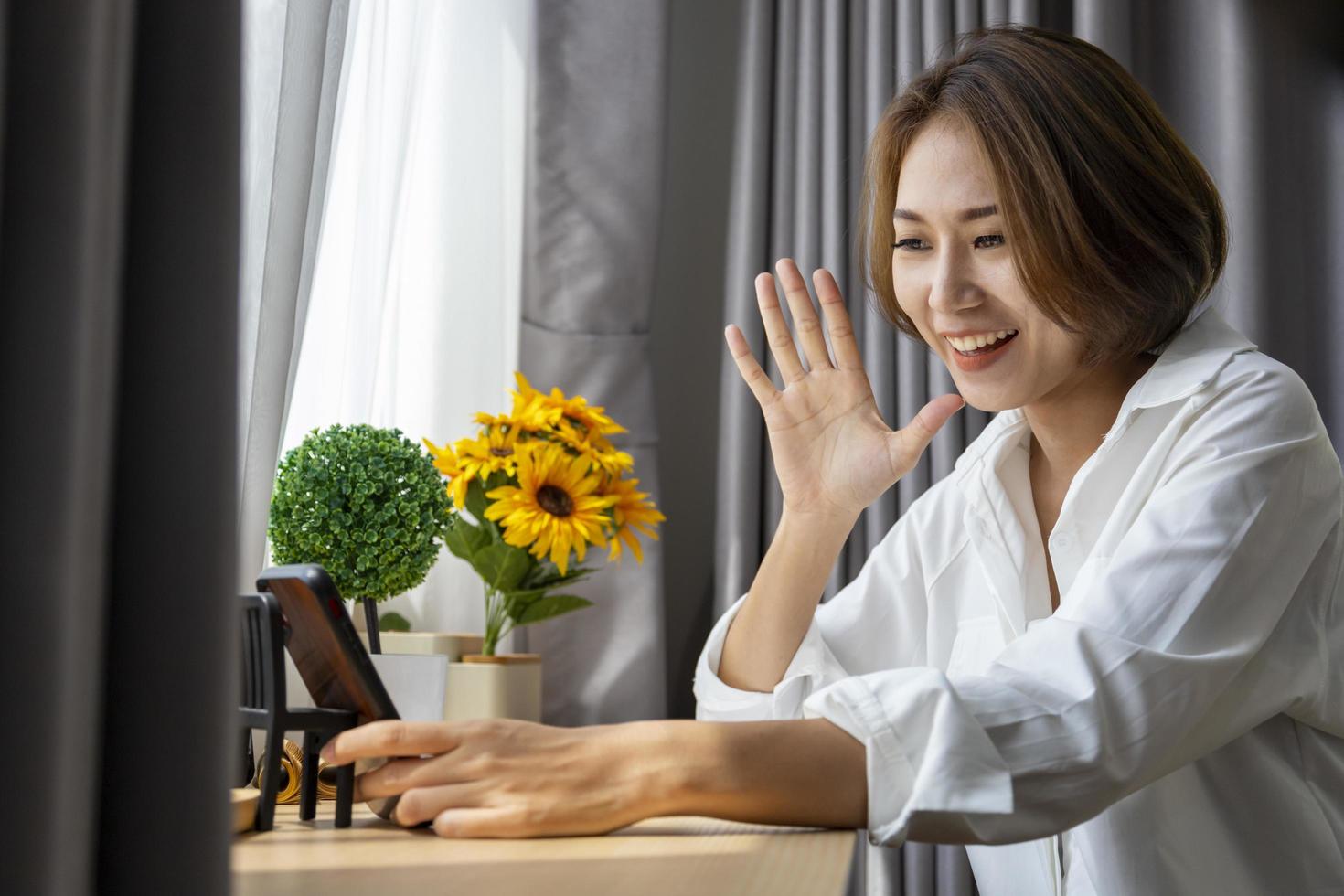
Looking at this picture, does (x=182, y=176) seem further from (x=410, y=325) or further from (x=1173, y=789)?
(x=410, y=325)

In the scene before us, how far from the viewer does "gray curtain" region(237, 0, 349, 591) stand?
0.99 meters

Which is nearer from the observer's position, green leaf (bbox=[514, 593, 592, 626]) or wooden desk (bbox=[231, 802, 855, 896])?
wooden desk (bbox=[231, 802, 855, 896])

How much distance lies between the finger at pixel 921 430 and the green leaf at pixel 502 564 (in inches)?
16.9

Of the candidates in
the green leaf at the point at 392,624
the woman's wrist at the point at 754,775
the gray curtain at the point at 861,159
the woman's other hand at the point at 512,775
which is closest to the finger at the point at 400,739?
the woman's other hand at the point at 512,775

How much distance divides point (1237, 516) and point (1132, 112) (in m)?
0.45

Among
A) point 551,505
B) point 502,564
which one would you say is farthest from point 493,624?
point 551,505

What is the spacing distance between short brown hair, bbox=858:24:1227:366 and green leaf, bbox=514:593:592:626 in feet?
2.10

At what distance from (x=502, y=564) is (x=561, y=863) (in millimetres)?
699

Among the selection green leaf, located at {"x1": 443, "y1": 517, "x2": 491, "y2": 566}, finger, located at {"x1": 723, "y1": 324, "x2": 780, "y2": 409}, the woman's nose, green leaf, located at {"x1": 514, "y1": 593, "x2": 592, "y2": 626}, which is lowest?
green leaf, located at {"x1": 514, "y1": 593, "x2": 592, "y2": 626}

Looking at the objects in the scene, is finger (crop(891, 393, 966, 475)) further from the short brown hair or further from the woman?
the short brown hair

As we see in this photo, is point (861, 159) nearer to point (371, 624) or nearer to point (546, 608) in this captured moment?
point (546, 608)

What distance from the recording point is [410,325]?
1.71 m

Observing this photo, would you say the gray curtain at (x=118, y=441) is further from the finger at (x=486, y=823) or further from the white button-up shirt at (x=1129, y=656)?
the white button-up shirt at (x=1129, y=656)

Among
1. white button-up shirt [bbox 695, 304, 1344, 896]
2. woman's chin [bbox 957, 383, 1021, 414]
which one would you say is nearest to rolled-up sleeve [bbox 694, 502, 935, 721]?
white button-up shirt [bbox 695, 304, 1344, 896]
